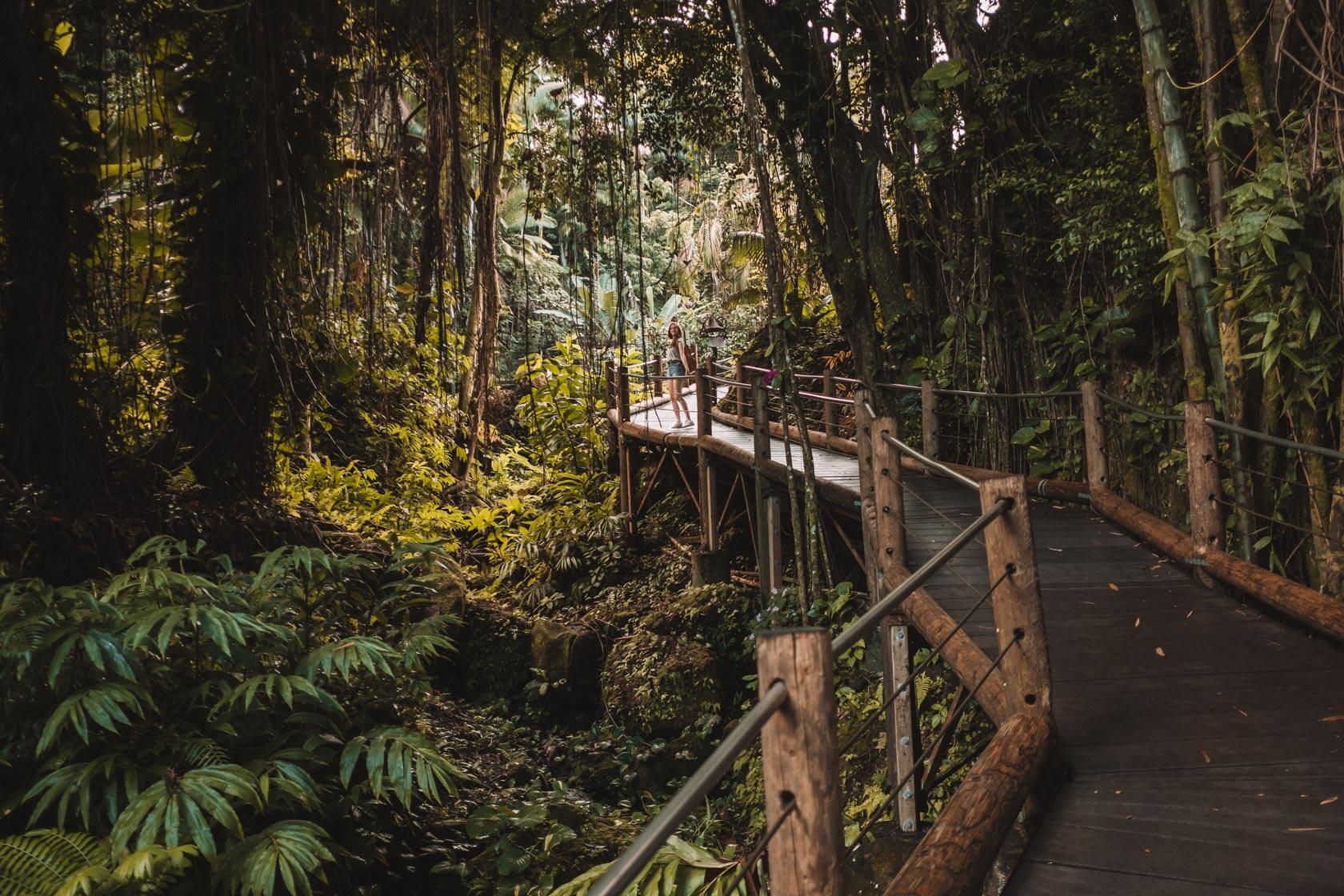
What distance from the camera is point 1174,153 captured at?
18.6 ft

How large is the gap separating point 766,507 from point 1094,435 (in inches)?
114

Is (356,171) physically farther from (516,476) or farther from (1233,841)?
(516,476)

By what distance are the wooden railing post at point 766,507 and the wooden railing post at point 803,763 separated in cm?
622

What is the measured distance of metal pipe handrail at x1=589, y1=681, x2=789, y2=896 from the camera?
1278 millimetres

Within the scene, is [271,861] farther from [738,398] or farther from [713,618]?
[738,398]

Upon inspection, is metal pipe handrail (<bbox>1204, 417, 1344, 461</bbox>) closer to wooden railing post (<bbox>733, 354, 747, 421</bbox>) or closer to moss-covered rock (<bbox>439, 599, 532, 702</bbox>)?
moss-covered rock (<bbox>439, 599, 532, 702</bbox>)

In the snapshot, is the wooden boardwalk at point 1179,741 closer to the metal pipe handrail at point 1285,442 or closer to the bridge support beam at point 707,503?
the metal pipe handrail at point 1285,442

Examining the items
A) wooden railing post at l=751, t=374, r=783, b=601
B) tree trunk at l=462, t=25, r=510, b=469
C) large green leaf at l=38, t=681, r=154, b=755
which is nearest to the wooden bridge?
wooden railing post at l=751, t=374, r=783, b=601

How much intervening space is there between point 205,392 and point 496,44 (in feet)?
10.3

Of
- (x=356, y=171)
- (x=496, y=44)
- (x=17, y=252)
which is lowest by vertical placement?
(x=17, y=252)

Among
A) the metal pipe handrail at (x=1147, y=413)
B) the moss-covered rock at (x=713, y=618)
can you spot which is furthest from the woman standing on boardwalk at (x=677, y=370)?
the metal pipe handrail at (x=1147, y=413)

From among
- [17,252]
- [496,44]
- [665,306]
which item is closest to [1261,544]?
[496,44]

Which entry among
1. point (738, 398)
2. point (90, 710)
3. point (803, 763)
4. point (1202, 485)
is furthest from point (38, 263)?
point (738, 398)

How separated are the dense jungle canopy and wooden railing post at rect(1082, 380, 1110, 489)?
0.45 metres
